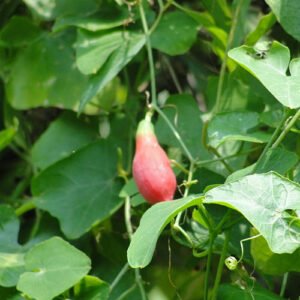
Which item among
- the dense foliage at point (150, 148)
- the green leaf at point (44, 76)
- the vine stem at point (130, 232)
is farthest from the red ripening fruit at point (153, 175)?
the green leaf at point (44, 76)

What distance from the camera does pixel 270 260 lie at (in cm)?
100

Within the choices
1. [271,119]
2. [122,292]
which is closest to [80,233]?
[122,292]

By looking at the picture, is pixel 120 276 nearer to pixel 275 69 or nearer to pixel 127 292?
pixel 127 292

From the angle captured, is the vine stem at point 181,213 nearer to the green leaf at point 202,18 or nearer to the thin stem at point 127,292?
the thin stem at point 127,292

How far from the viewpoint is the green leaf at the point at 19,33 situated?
1440 mm

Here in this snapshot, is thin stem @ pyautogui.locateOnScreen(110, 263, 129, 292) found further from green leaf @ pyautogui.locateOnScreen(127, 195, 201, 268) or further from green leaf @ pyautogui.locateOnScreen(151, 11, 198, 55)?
green leaf @ pyautogui.locateOnScreen(151, 11, 198, 55)

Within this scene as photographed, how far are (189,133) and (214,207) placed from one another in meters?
0.17

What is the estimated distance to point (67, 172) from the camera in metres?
1.28

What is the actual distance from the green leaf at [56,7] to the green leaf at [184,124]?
22cm

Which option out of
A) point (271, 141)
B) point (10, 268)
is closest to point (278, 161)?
point (271, 141)

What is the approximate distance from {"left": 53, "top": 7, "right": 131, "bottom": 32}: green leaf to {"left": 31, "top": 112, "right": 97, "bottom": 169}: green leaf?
157mm

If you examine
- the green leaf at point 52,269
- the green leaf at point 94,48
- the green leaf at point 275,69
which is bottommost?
the green leaf at point 52,269

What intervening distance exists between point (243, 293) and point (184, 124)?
13.8 inches

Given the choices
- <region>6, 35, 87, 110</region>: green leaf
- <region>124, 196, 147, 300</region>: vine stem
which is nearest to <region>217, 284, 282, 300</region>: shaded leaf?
<region>124, 196, 147, 300</region>: vine stem
